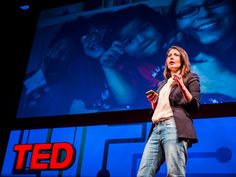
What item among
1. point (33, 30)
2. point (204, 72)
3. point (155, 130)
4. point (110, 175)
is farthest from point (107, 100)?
point (155, 130)

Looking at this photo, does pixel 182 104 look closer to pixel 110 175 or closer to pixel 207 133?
pixel 207 133

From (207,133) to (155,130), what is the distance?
1.43 m

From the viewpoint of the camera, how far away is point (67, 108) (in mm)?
3609

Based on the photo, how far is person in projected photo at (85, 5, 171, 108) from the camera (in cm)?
334

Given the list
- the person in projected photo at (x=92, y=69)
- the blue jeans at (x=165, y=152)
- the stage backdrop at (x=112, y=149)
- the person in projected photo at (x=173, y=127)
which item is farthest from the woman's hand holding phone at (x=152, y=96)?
the person in projected photo at (x=92, y=69)

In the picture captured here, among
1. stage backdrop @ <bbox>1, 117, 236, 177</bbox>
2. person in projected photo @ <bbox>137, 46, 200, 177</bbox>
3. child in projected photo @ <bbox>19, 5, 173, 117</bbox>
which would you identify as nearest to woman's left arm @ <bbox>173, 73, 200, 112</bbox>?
person in projected photo @ <bbox>137, 46, 200, 177</bbox>

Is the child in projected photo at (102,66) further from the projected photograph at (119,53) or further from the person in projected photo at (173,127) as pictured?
the person in projected photo at (173,127)

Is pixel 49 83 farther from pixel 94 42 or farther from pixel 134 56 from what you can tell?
pixel 134 56

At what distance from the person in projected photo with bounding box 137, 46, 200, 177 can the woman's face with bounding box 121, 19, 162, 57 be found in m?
1.70

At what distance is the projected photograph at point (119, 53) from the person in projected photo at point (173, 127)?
1400 millimetres

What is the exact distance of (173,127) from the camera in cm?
158

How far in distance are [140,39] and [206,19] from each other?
0.68 metres

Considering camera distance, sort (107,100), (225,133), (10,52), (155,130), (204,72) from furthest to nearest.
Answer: (10,52) → (107,100) → (204,72) → (225,133) → (155,130)

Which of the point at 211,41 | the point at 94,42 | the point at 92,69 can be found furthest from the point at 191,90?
the point at 94,42
